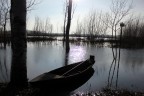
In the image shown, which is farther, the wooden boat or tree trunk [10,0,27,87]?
the wooden boat

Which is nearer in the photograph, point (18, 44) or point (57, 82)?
point (18, 44)

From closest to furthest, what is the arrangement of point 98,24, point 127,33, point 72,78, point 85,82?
point 72,78, point 85,82, point 127,33, point 98,24

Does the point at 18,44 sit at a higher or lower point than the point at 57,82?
higher

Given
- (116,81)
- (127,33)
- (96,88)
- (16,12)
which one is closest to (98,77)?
(116,81)

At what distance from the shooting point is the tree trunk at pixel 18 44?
4770 mm

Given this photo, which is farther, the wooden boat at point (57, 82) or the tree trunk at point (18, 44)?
the wooden boat at point (57, 82)

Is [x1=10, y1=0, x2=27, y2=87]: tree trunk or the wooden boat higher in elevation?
[x1=10, y1=0, x2=27, y2=87]: tree trunk

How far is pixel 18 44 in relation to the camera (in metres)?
4.79

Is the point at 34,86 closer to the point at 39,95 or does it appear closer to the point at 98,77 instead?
the point at 39,95

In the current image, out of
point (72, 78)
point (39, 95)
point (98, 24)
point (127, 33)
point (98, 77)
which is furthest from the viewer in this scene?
point (98, 24)

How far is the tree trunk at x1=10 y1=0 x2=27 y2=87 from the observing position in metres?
4.77

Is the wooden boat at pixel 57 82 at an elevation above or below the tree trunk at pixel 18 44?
below

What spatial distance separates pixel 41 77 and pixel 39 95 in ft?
2.11

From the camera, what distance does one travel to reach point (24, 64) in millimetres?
4926
